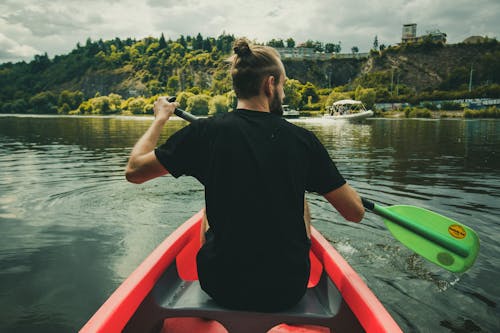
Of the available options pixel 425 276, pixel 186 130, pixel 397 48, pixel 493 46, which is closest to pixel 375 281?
pixel 425 276

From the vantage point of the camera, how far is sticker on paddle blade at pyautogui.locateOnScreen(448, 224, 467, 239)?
9.06 ft

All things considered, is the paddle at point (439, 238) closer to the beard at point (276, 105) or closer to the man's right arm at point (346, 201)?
the man's right arm at point (346, 201)

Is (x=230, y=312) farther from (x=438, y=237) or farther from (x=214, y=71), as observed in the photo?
(x=214, y=71)

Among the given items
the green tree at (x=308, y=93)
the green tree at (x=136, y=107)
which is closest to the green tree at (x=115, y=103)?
the green tree at (x=136, y=107)

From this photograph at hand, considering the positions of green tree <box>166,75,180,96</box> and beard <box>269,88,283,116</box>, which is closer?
beard <box>269,88,283,116</box>

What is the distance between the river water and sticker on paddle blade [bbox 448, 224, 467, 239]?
109 cm

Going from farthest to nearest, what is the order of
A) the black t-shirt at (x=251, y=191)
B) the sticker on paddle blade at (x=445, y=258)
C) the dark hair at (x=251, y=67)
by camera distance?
the sticker on paddle blade at (x=445, y=258) < the dark hair at (x=251, y=67) < the black t-shirt at (x=251, y=191)

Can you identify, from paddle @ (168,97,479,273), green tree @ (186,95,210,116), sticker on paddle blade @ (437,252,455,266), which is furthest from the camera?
green tree @ (186,95,210,116)

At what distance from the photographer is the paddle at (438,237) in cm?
269

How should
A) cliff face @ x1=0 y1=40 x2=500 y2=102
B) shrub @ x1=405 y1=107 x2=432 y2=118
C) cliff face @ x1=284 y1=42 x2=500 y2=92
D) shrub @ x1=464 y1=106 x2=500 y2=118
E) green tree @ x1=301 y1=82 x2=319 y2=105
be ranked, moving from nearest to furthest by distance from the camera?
shrub @ x1=464 y1=106 x2=500 y2=118, shrub @ x1=405 y1=107 x2=432 y2=118, green tree @ x1=301 y1=82 x2=319 y2=105, cliff face @ x1=284 y1=42 x2=500 y2=92, cliff face @ x1=0 y1=40 x2=500 y2=102

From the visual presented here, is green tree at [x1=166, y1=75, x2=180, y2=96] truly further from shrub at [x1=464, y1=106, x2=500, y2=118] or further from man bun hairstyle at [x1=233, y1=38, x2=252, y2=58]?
man bun hairstyle at [x1=233, y1=38, x2=252, y2=58]

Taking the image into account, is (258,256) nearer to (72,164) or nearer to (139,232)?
(139,232)

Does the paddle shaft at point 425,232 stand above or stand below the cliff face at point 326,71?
below

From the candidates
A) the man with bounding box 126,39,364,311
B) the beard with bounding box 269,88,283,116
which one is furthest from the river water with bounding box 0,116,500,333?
the beard with bounding box 269,88,283,116
